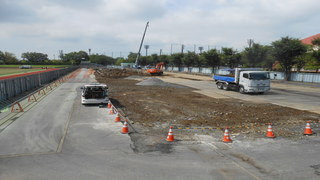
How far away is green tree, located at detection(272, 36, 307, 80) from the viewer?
41.5 m

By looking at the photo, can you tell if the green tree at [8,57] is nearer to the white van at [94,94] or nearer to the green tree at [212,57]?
the green tree at [212,57]

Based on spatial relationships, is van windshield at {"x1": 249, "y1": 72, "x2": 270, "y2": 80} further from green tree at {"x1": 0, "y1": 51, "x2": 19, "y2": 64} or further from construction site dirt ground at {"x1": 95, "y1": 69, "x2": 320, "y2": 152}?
green tree at {"x1": 0, "y1": 51, "x2": 19, "y2": 64}

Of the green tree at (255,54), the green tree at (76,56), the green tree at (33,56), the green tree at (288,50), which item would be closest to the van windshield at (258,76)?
the green tree at (288,50)

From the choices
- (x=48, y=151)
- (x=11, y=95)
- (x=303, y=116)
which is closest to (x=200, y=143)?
(x=48, y=151)

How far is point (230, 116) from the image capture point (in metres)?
14.7

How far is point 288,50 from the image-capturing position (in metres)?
41.9

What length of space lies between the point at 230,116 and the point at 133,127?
665cm

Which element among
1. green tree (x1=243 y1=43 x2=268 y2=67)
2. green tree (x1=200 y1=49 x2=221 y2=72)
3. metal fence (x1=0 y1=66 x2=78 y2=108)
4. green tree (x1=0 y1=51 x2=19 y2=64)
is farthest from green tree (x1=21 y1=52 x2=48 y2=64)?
green tree (x1=243 y1=43 x2=268 y2=67)

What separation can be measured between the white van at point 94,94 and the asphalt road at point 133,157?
227 inches

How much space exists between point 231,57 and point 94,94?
52460mm

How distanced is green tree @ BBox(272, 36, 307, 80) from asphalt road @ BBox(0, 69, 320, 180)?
120 feet

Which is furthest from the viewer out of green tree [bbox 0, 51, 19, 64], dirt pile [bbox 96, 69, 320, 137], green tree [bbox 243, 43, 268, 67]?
green tree [bbox 0, 51, 19, 64]

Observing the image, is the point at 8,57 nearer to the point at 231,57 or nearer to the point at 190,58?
the point at 190,58

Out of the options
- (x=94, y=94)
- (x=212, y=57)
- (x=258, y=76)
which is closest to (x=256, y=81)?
(x=258, y=76)
